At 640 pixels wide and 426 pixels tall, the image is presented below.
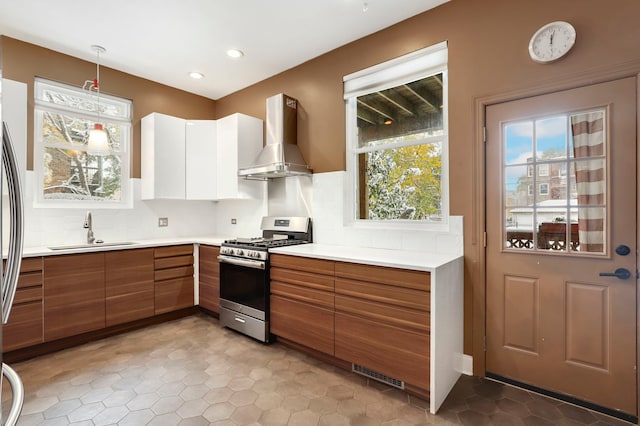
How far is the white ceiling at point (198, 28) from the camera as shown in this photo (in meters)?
2.60

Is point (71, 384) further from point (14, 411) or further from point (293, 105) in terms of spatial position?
point (293, 105)

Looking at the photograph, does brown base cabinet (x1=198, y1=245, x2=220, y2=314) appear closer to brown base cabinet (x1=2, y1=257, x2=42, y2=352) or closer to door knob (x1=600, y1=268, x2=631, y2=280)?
brown base cabinet (x1=2, y1=257, x2=42, y2=352)

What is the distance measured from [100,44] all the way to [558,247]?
4284 mm

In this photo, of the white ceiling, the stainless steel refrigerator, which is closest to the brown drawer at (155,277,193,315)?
the white ceiling

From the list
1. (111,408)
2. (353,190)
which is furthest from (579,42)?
(111,408)

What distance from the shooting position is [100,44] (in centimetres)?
317

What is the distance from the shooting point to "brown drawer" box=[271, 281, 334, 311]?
2553 mm

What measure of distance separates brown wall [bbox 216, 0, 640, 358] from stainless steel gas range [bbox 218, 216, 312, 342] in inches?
34.1

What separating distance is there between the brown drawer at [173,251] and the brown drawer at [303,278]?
1344mm

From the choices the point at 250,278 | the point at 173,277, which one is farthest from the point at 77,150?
the point at 250,278

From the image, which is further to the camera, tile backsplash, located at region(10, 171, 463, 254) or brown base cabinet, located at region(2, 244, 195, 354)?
tile backsplash, located at region(10, 171, 463, 254)

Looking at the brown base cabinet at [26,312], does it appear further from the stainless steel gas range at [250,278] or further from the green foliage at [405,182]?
the green foliage at [405,182]

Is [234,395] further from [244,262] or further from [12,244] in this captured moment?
[12,244]

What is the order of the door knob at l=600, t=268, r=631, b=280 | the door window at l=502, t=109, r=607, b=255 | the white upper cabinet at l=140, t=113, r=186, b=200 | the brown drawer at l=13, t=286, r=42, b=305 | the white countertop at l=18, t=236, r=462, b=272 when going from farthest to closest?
1. the white upper cabinet at l=140, t=113, r=186, b=200
2. the brown drawer at l=13, t=286, r=42, b=305
3. the white countertop at l=18, t=236, r=462, b=272
4. the door window at l=502, t=109, r=607, b=255
5. the door knob at l=600, t=268, r=631, b=280
